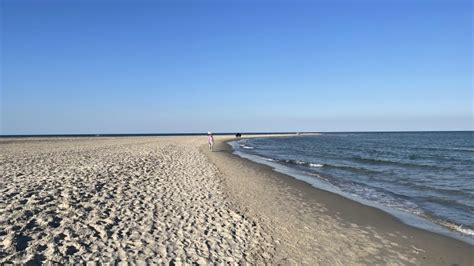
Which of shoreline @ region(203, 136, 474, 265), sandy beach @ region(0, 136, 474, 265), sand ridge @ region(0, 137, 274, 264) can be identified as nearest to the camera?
sand ridge @ region(0, 137, 274, 264)

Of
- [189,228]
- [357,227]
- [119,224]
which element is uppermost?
[119,224]

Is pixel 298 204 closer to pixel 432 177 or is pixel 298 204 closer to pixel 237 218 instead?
pixel 237 218

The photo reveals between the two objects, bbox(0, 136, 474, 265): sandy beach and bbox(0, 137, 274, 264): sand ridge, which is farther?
bbox(0, 136, 474, 265): sandy beach

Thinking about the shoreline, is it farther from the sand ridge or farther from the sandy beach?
the sand ridge

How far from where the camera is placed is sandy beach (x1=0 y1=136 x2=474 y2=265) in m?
6.04

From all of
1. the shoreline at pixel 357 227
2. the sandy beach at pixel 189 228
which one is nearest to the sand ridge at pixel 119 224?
the sandy beach at pixel 189 228

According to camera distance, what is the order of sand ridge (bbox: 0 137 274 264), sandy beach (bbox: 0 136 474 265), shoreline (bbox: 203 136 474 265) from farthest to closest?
1. shoreline (bbox: 203 136 474 265)
2. sandy beach (bbox: 0 136 474 265)
3. sand ridge (bbox: 0 137 274 264)

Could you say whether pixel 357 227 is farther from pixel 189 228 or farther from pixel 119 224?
pixel 119 224

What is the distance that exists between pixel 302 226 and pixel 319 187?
727 cm

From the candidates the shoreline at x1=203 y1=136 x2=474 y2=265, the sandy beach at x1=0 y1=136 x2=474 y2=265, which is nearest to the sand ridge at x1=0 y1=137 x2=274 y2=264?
the sandy beach at x1=0 y1=136 x2=474 y2=265

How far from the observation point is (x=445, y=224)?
9586mm

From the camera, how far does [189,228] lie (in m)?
7.59

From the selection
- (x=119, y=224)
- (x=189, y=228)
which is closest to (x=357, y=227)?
(x=189, y=228)

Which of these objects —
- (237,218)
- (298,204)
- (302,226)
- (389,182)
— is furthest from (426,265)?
(389,182)
